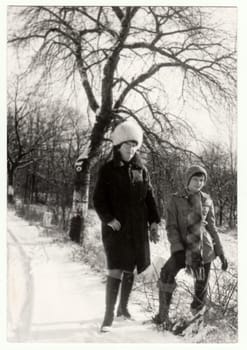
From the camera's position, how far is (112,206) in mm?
3598

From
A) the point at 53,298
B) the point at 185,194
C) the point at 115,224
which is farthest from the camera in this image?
the point at 53,298

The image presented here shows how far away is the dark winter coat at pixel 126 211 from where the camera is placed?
11.7 feet

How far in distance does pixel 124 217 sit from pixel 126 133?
71 cm

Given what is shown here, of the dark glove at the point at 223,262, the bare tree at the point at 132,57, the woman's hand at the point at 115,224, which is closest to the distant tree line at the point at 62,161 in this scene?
the bare tree at the point at 132,57

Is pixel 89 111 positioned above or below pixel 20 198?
above

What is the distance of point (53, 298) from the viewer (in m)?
3.83

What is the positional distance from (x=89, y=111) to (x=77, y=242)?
1.21 m

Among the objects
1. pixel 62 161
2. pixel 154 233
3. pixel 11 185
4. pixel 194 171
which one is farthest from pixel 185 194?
pixel 11 185

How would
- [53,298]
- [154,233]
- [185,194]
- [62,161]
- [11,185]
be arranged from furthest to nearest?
[62,161] < [11,185] < [53,298] < [185,194] < [154,233]

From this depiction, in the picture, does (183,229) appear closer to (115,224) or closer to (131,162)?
(115,224)

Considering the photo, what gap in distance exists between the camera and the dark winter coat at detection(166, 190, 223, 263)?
11.8 feet
